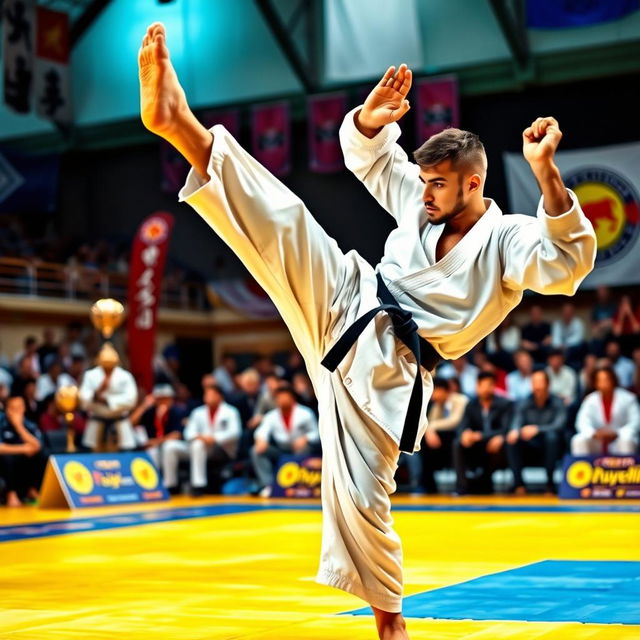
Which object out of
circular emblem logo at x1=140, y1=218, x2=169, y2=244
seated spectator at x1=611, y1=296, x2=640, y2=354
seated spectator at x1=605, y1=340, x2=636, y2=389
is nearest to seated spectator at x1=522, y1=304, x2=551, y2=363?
seated spectator at x1=611, y1=296, x2=640, y2=354

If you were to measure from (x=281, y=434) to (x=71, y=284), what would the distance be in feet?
30.1

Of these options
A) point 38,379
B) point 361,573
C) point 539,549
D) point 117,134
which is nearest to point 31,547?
point 539,549

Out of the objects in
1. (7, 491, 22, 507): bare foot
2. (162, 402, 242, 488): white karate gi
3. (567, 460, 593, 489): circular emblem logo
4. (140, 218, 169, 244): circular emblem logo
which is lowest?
(7, 491, 22, 507): bare foot

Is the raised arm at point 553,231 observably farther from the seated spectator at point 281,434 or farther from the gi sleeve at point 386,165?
the seated spectator at point 281,434

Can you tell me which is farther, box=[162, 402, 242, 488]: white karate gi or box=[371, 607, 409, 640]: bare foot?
box=[162, 402, 242, 488]: white karate gi

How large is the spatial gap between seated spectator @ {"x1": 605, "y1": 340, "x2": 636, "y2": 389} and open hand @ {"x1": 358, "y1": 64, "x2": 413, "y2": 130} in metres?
9.16

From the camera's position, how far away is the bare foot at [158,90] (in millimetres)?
2771

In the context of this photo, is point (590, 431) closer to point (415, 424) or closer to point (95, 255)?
point (415, 424)

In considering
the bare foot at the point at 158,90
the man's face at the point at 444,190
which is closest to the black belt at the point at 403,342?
the man's face at the point at 444,190

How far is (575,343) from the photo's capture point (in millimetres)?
14555

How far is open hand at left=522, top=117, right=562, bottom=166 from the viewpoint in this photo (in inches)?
109

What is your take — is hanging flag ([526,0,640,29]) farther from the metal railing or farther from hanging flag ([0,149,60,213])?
hanging flag ([0,149,60,213])

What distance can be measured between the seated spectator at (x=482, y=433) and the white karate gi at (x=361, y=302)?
7.33 metres

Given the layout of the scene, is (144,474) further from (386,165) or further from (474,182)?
(474,182)
